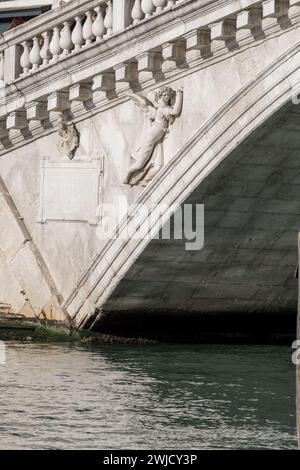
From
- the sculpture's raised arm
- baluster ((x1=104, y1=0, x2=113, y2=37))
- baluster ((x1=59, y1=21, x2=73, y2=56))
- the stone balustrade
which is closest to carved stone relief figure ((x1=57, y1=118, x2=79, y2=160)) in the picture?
the stone balustrade

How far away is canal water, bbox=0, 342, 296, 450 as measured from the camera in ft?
37.7

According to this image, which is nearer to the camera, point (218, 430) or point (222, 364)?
point (218, 430)

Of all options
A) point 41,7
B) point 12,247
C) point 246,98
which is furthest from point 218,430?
point 41,7

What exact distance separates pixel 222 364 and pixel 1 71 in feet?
11.3

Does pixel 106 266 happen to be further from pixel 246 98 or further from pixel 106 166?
pixel 246 98

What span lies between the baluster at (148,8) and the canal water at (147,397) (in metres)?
2.79

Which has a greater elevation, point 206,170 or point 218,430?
point 206,170

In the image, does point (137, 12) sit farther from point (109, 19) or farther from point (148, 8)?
point (109, 19)

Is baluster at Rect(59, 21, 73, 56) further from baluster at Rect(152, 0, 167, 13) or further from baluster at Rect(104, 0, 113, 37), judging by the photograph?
baluster at Rect(152, 0, 167, 13)

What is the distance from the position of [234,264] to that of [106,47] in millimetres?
2478

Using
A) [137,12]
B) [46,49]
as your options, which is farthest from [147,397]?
[46,49]

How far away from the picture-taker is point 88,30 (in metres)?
15.4

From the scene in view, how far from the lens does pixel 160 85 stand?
589 inches

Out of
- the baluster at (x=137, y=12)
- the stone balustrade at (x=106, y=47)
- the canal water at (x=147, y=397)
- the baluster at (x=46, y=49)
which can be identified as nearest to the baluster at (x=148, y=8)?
the stone balustrade at (x=106, y=47)
